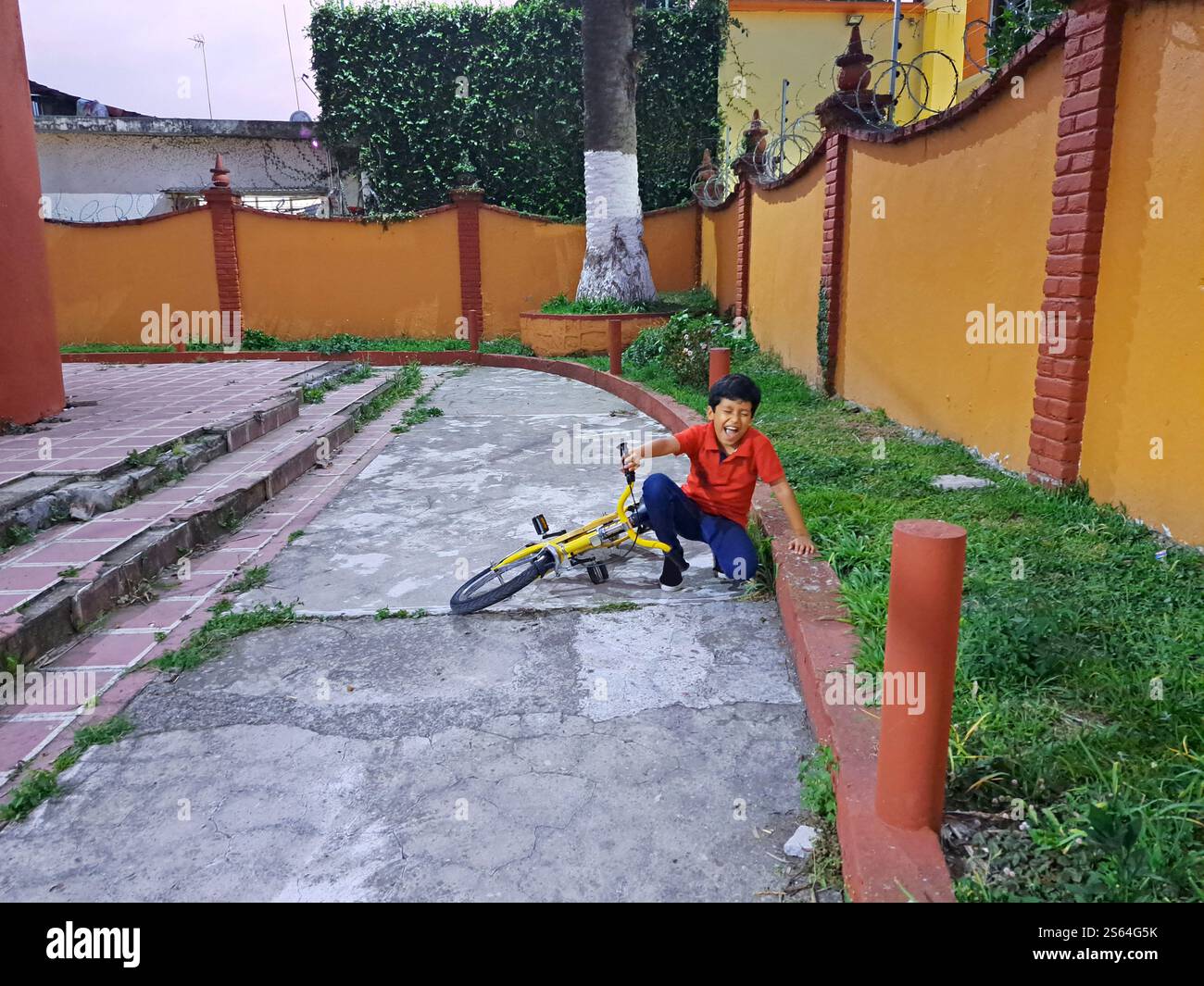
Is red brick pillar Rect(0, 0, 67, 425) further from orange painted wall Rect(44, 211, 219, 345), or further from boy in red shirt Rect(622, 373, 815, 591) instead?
orange painted wall Rect(44, 211, 219, 345)

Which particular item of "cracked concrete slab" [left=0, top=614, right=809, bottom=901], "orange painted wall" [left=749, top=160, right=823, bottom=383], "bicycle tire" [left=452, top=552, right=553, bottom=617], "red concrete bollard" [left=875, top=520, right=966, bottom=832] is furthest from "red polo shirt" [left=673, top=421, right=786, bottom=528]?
"orange painted wall" [left=749, top=160, right=823, bottom=383]

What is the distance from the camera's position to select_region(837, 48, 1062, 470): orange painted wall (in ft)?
15.4

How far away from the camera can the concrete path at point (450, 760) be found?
7.29ft

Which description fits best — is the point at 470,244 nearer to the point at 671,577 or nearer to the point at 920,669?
the point at 671,577

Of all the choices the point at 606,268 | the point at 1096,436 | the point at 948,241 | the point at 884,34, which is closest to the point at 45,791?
the point at 1096,436

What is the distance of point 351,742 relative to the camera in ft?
9.32

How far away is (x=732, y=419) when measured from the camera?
3777 millimetres

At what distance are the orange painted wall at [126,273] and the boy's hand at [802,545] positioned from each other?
13.8 m

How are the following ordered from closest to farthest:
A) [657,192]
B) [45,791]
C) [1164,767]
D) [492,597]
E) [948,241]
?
[1164,767]
[45,791]
[492,597]
[948,241]
[657,192]

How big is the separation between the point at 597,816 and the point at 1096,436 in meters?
3.13

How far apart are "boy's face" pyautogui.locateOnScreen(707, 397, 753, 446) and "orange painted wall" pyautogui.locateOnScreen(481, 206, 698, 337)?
1119 centimetres

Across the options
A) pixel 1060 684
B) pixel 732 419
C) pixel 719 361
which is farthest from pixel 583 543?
pixel 719 361

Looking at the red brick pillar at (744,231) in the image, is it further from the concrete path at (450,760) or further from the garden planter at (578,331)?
the concrete path at (450,760)
